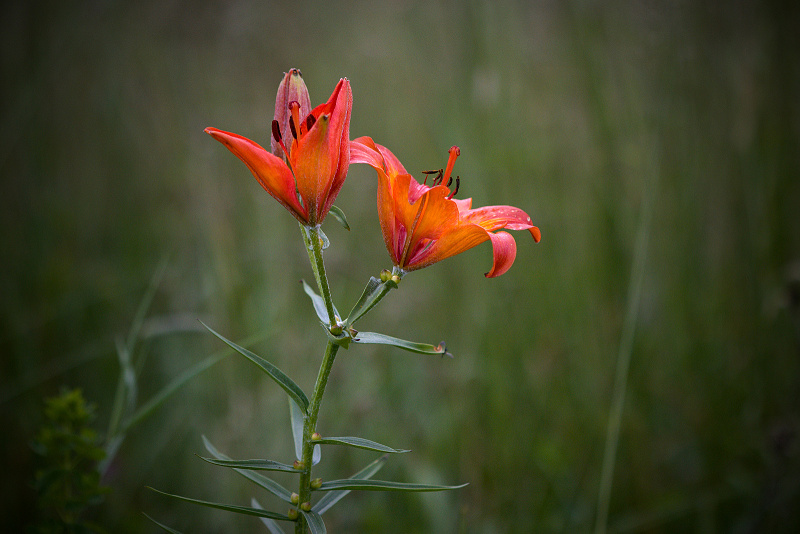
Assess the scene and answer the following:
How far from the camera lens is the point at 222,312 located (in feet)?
8.64

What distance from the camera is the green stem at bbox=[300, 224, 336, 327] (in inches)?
37.0

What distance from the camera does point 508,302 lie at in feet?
9.53

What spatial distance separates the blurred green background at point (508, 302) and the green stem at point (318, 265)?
1.33 m

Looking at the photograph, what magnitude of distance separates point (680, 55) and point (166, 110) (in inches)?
144

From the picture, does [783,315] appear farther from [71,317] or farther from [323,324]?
[71,317]

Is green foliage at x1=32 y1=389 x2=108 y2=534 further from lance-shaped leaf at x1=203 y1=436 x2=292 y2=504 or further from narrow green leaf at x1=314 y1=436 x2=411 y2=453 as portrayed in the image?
narrow green leaf at x1=314 y1=436 x2=411 y2=453

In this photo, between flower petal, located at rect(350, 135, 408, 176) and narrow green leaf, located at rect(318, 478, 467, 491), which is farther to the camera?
flower petal, located at rect(350, 135, 408, 176)

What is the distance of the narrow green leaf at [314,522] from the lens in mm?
907

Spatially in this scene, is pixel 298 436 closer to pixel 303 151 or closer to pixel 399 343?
pixel 399 343

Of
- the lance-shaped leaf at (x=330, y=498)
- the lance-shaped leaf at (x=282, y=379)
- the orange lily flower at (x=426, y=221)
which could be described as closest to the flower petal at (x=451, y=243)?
the orange lily flower at (x=426, y=221)

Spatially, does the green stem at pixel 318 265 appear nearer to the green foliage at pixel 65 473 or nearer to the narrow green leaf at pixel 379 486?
the narrow green leaf at pixel 379 486

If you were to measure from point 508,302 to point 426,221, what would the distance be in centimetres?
201

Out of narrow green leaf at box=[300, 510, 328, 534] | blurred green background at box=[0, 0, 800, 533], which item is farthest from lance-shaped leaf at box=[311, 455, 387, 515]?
blurred green background at box=[0, 0, 800, 533]

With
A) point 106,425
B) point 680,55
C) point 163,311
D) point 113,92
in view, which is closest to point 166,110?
point 113,92
